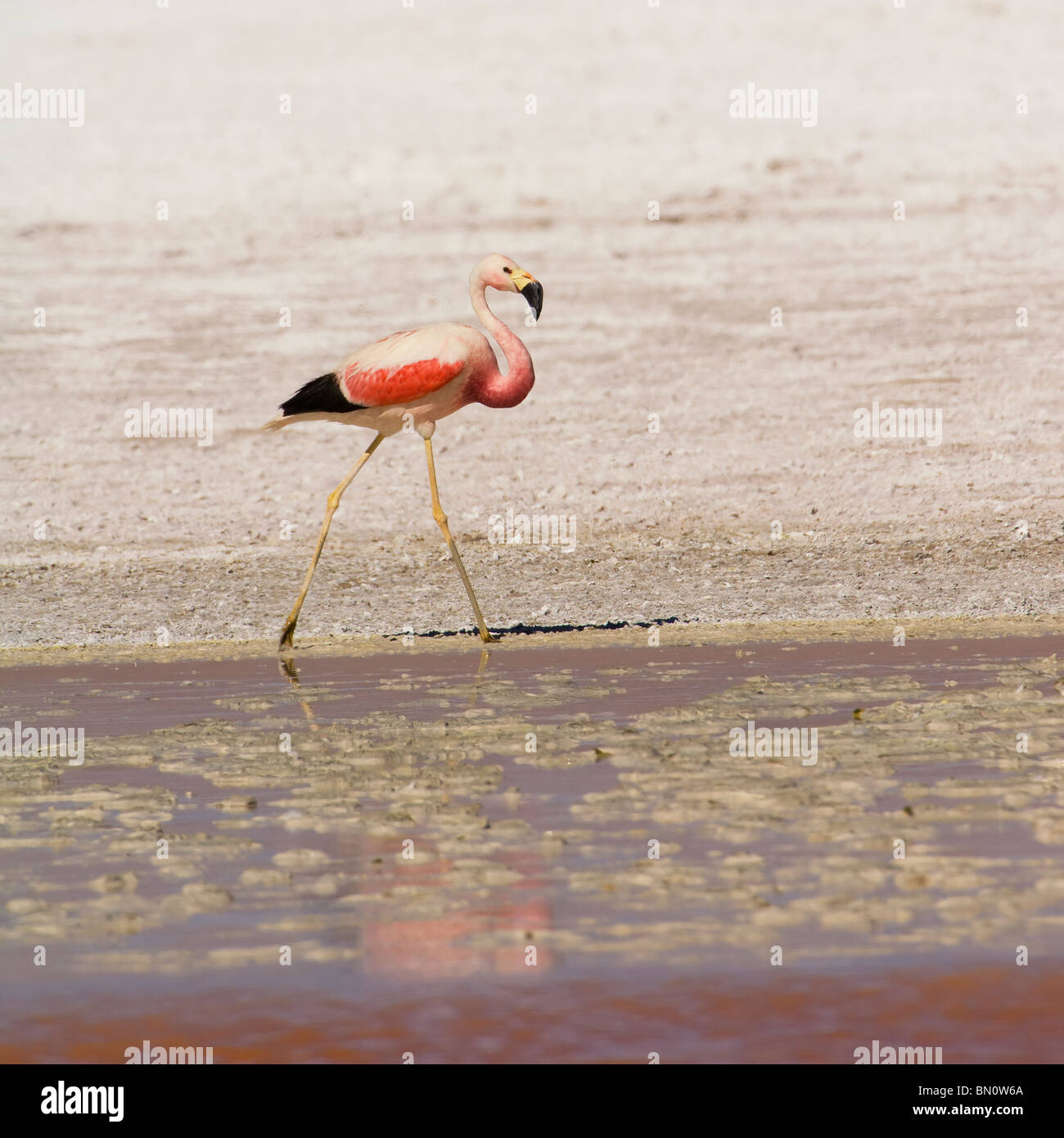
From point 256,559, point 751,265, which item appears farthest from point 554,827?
point 751,265

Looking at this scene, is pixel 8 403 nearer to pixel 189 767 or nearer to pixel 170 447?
pixel 170 447

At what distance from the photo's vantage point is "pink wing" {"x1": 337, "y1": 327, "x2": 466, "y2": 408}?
12547 millimetres

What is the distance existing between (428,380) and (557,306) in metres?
13.8

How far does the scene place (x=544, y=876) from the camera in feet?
20.0

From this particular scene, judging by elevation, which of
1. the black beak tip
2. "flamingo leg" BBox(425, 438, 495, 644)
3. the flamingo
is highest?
the black beak tip

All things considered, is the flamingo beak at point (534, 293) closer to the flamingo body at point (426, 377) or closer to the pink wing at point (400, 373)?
the flamingo body at point (426, 377)

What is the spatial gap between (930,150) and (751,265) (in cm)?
497

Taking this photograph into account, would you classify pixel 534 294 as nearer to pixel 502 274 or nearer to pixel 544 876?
pixel 502 274

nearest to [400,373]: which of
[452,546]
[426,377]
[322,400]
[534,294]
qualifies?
[426,377]

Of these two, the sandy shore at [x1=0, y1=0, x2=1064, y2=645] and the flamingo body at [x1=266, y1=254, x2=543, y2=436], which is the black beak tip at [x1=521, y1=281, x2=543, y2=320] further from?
the sandy shore at [x1=0, y1=0, x2=1064, y2=645]

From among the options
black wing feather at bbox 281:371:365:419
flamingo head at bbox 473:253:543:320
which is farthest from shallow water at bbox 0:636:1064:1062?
flamingo head at bbox 473:253:543:320

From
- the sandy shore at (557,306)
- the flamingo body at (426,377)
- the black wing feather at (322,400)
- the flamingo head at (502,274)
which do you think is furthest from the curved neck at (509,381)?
the sandy shore at (557,306)

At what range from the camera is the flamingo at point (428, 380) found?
1256 centimetres

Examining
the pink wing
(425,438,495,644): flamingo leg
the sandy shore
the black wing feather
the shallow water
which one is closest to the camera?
the shallow water
